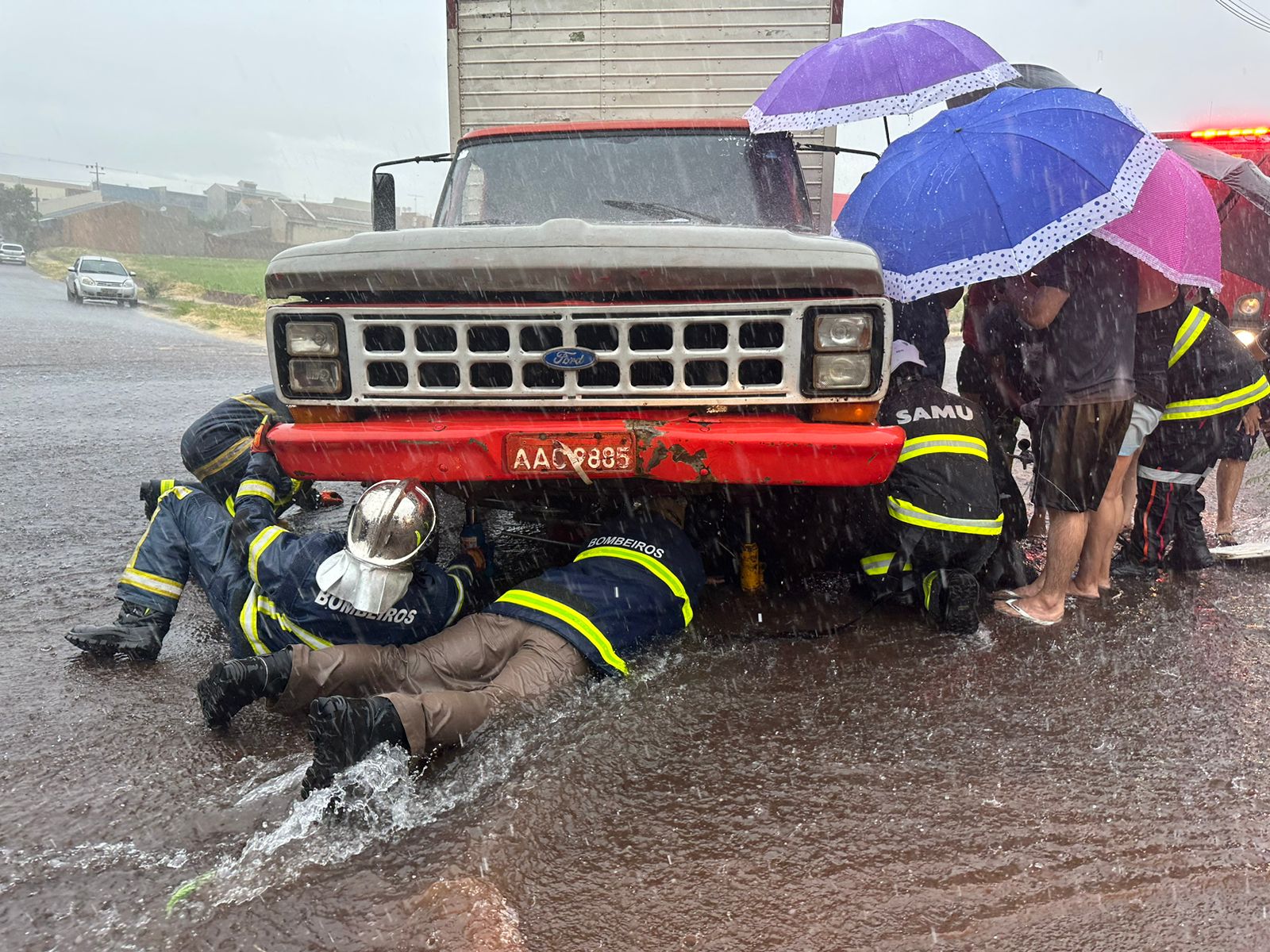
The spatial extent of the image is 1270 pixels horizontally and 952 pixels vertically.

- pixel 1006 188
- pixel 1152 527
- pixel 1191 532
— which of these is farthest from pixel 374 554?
pixel 1191 532

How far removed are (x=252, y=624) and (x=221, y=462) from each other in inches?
41.9

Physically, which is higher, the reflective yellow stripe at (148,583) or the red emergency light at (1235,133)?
the red emergency light at (1235,133)

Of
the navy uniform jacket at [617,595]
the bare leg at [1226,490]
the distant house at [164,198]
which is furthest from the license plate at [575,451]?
the distant house at [164,198]

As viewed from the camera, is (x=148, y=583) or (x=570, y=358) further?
(x=148, y=583)

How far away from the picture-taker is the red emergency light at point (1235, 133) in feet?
23.5

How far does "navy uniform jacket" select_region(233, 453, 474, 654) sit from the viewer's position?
2959 millimetres

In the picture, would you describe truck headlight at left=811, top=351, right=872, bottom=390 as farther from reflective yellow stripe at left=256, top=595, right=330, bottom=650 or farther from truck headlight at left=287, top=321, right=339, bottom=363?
reflective yellow stripe at left=256, top=595, right=330, bottom=650

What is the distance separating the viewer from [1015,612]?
3855 mm

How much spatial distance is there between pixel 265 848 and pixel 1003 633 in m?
2.71

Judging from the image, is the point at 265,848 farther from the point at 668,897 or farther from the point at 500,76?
the point at 500,76

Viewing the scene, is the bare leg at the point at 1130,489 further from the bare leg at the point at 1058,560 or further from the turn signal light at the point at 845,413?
the turn signal light at the point at 845,413

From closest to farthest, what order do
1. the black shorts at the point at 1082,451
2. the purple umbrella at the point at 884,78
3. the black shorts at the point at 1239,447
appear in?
the black shorts at the point at 1082,451, the purple umbrella at the point at 884,78, the black shorts at the point at 1239,447

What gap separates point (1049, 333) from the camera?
3691 mm

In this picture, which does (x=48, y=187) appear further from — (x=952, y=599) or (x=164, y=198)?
(x=952, y=599)
